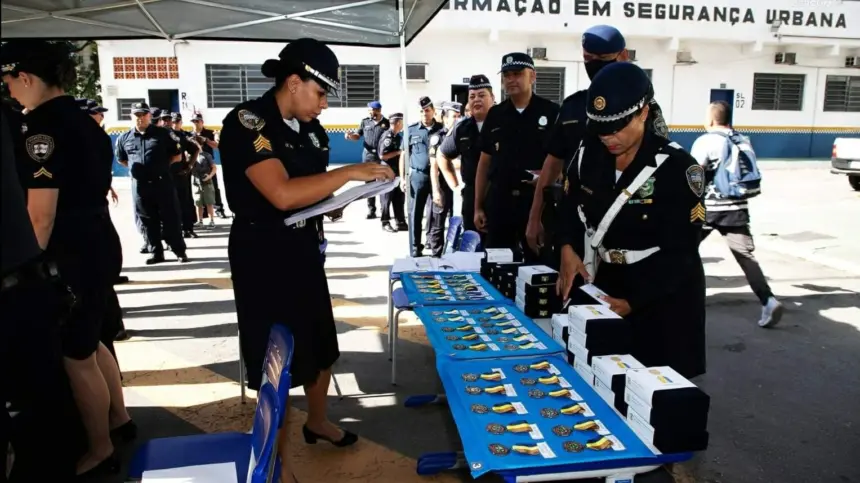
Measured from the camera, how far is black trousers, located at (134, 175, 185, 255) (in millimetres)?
7074

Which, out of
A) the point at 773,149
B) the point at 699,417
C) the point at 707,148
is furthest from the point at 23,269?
the point at 773,149

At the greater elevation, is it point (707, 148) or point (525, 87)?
point (525, 87)

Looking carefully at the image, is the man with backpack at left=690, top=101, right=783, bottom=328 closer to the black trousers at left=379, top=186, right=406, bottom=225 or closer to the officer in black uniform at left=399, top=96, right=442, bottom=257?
the officer in black uniform at left=399, top=96, right=442, bottom=257

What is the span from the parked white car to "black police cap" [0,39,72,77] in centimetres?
1450

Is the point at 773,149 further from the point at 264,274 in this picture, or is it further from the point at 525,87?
the point at 264,274

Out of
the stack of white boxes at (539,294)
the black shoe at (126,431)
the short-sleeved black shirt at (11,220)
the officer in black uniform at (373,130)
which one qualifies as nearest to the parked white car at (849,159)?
the officer in black uniform at (373,130)

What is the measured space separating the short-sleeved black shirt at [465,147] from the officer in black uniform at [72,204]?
336 cm

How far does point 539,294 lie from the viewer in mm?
2832

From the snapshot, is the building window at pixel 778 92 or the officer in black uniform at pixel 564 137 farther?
the building window at pixel 778 92

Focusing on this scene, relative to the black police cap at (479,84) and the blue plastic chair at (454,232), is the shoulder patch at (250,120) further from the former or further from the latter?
the black police cap at (479,84)

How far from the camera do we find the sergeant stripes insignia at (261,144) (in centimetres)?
230

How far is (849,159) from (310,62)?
1415cm

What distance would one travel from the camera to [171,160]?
7.52m

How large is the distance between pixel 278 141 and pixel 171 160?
18.8 ft
